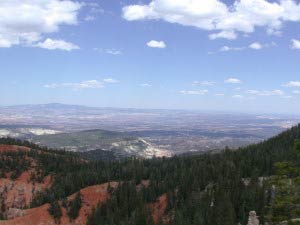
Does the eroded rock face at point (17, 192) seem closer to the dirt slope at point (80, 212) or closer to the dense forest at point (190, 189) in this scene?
the dense forest at point (190, 189)

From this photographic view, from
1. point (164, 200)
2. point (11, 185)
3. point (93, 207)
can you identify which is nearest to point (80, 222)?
point (93, 207)

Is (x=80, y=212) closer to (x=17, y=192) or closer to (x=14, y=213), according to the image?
(x=14, y=213)

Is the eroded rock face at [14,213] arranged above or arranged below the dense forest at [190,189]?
below

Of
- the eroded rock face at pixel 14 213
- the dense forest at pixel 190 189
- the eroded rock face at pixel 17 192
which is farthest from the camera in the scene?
the eroded rock face at pixel 17 192

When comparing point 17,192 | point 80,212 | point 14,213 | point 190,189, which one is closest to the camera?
point 190,189

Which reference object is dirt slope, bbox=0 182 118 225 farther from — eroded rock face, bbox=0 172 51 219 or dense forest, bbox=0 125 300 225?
eroded rock face, bbox=0 172 51 219

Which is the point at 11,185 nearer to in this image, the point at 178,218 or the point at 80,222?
the point at 80,222

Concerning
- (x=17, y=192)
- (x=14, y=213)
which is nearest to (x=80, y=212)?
(x=14, y=213)

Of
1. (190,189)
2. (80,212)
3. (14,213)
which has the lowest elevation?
(14,213)

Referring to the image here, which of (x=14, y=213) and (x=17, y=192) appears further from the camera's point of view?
(x=17, y=192)

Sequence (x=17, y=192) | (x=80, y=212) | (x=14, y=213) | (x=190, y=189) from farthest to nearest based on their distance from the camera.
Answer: (x=17, y=192)
(x=14, y=213)
(x=80, y=212)
(x=190, y=189)

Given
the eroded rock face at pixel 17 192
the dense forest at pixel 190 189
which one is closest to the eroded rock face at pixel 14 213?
the eroded rock face at pixel 17 192
